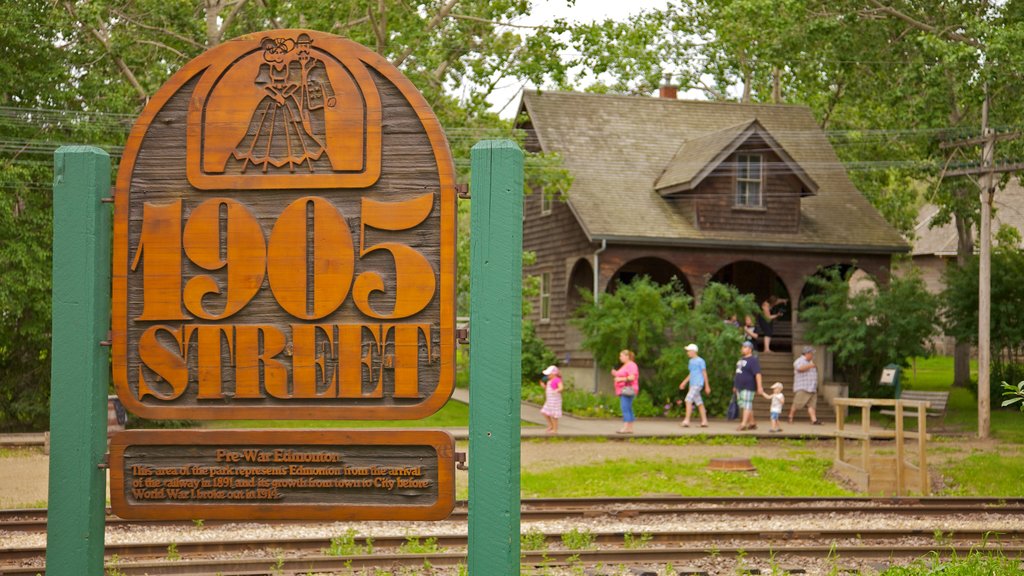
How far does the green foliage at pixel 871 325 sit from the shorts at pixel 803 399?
2016 mm

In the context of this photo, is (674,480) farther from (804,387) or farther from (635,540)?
(804,387)

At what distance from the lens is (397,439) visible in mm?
5148

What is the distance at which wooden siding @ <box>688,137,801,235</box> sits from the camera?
32.1 metres

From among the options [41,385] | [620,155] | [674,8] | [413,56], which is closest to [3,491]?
[41,385]

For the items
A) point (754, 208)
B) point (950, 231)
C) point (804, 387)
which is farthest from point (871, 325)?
point (950, 231)

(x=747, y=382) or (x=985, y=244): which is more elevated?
(x=985, y=244)

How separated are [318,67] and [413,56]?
21100mm

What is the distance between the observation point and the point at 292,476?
17.0 feet

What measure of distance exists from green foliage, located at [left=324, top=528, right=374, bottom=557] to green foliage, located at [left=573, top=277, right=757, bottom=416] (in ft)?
60.6

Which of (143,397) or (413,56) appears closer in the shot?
(143,397)

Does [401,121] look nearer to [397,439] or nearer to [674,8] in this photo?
[397,439]

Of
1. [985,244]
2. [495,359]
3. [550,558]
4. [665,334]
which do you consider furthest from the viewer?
[665,334]

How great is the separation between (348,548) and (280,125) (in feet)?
17.5

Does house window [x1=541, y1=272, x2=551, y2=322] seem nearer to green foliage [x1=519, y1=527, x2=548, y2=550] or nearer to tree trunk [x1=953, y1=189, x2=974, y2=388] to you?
tree trunk [x1=953, y1=189, x2=974, y2=388]
